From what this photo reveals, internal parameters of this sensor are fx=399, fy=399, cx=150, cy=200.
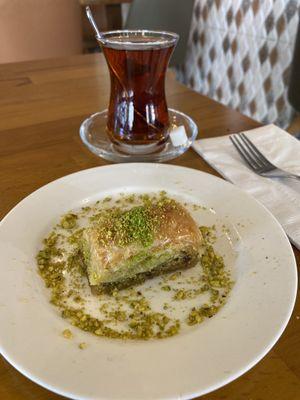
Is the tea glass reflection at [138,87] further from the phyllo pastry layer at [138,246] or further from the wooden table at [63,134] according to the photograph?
the phyllo pastry layer at [138,246]

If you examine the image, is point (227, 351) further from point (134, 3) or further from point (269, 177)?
point (134, 3)

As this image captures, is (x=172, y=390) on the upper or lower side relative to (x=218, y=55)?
upper

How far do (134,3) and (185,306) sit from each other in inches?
77.2

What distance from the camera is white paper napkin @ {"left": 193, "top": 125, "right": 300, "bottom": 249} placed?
2.25 ft

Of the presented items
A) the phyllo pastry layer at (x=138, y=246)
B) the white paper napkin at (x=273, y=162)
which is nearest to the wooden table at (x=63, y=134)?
the white paper napkin at (x=273, y=162)

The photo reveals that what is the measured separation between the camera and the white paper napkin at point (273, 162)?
686 mm

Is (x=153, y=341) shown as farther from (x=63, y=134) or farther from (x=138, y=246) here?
(x=63, y=134)

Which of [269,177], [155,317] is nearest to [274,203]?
Result: [269,177]

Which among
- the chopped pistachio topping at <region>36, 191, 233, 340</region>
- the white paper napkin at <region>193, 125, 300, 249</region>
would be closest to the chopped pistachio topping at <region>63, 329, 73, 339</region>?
the chopped pistachio topping at <region>36, 191, 233, 340</region>

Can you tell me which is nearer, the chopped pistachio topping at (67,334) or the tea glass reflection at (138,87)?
the chopped pistachio topping at (67,334)

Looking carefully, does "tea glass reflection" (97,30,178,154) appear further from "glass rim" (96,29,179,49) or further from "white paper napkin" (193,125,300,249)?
"white paper napkin" (193,125,300,249)

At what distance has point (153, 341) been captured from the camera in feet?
1.51

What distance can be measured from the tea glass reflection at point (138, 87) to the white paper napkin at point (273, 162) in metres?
0.11

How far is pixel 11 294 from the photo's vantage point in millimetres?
491
